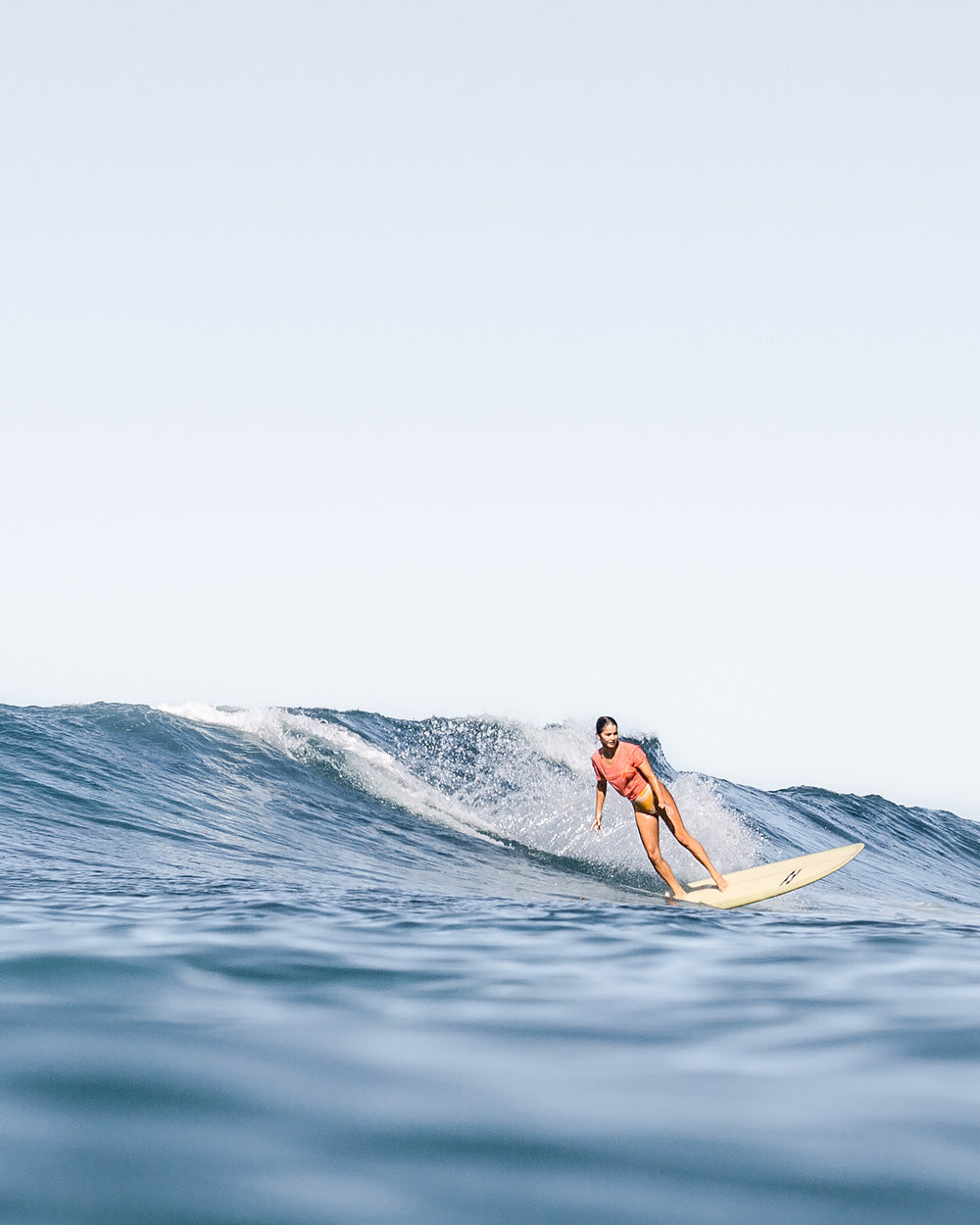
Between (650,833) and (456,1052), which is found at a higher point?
(650,833)

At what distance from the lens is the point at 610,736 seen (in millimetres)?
10938

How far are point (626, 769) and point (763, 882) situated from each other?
1876mm

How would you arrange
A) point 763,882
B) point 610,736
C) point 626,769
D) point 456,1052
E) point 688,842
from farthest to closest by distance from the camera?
point 626,769 → point 610,736 → point 688,842 → point 763,882 → point 456,1052

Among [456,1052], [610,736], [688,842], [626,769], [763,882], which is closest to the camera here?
[456,1052]

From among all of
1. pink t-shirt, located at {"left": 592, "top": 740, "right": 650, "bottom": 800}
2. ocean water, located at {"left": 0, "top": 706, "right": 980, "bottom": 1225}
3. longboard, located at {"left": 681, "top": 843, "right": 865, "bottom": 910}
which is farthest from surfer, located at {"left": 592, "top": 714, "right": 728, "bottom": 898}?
ocean water, located at {"left": 0, "top": 706, "right": 980, "bottom": 1225}

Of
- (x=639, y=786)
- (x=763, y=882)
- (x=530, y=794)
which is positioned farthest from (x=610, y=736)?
(x=530, y=794)

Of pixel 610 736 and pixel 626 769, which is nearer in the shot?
pixel 610 736

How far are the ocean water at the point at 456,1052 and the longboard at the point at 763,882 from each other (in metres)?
0.32

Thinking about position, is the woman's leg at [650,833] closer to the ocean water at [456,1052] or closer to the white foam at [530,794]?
the ocean water at [456,1052]

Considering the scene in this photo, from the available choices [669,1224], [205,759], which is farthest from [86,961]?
[205,759]

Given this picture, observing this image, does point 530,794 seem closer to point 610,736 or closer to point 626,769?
point 626,769

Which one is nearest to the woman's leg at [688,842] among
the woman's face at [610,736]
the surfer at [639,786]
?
the surfer at [639,786]

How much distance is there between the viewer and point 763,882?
10.6 meters

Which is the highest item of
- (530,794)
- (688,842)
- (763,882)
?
(530,794)
